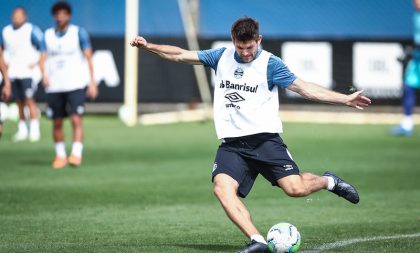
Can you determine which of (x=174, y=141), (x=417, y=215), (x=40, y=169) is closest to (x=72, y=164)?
(x=40, y=169)

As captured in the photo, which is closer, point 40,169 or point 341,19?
point 40,169

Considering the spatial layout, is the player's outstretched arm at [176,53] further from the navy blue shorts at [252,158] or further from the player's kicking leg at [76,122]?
the player's kicking leg at [76,122]

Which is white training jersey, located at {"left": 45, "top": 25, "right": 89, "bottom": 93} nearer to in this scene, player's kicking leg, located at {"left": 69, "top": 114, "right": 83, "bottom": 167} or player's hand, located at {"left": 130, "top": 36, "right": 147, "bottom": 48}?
player's kicking leg, located at {"left": 69, "top": 114, "right": 83, "bottom": 167}

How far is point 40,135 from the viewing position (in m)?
22.0

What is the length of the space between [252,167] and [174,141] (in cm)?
1122

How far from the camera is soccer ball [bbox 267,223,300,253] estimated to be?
8656 millimetres

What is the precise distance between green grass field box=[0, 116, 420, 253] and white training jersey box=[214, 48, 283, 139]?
1.04 metres

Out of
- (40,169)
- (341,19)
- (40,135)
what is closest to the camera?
(40,169)

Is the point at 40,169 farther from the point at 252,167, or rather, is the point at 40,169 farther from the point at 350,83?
the point at 350,83

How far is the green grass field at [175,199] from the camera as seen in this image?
9820 millimetres

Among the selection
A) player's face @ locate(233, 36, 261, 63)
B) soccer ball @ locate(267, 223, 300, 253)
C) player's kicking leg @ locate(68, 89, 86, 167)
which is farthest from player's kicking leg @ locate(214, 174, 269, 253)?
player's kicking leg @ locate(68, 89, 86, 167)

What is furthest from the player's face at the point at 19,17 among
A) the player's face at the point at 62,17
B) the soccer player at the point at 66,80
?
the player's face at the point at 62,17

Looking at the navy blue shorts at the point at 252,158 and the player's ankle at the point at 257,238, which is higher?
the navy blue shorts at the point at 252,158

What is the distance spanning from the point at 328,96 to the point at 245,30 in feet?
2.88
